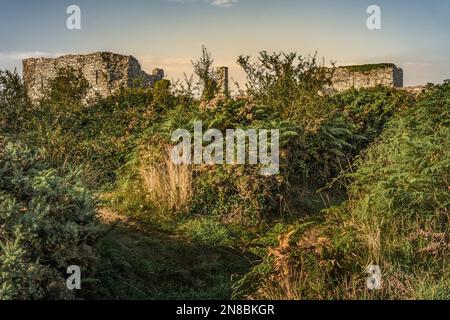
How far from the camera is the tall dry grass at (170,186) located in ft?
29.2

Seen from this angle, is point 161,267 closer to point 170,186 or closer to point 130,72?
point 170,186

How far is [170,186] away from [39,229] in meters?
3.84

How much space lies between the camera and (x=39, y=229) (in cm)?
527

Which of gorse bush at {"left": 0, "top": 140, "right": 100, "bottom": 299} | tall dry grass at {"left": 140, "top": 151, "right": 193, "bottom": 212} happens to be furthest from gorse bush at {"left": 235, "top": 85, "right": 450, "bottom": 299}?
tall dry grass at {"left": 140, "top": 151, "right": 193, "bottom": 212}

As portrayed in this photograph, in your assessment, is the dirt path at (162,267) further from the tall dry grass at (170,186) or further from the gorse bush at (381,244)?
the tall dry grass at (170,186)

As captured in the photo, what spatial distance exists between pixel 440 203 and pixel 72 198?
4159mm

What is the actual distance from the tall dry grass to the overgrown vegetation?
2 centimetres

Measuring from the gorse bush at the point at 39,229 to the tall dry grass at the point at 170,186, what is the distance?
2656 millimetres

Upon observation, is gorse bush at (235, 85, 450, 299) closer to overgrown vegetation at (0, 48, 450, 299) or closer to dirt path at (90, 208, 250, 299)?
overgrown vegetation at (0, 48, 450, 299)

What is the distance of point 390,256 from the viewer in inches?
245

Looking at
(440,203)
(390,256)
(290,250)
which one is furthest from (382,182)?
(290,250)

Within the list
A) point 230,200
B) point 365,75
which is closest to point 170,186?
point 230,200

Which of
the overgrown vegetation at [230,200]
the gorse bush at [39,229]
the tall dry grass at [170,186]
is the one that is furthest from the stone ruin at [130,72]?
the gorse bush at [39,229]

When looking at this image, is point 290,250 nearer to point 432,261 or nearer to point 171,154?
point 432,261
